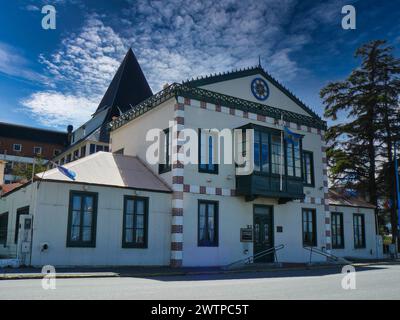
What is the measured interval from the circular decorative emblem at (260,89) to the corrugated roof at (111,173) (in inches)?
271

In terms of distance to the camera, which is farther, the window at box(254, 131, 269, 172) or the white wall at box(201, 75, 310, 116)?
the white wall at box(201, 75, 310, 116)

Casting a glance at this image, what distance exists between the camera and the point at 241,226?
70.8 ft

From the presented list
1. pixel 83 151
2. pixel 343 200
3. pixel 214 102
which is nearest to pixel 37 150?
pixel 83 151

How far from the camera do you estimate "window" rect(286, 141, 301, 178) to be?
23.0 metres

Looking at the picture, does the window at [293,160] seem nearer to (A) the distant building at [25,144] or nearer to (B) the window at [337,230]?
(B) the window at [337,230]

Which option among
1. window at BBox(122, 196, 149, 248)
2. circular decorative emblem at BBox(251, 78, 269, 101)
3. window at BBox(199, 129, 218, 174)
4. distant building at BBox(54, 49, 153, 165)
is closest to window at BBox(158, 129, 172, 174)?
window at BBox(199, 129, 218, 174)

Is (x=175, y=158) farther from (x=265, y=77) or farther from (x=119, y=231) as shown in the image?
(x=265, y=77)

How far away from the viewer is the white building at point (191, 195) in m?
17.6

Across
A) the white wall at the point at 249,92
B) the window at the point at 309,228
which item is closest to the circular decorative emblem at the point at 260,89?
the white wall at the point at 249,92

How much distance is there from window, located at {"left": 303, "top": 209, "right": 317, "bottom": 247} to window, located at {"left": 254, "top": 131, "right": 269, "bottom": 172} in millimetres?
4508

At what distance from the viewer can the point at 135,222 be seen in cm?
1908

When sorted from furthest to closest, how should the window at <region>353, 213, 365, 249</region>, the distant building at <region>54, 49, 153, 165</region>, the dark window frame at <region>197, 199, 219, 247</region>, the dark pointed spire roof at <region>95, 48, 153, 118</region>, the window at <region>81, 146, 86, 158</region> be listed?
1. the dark pointed spire roof at <region>95, 48, 153, 118</region>
2. the window at <region>81, 146, 86, 158</region>
3. the distant building at <region>54, 49, 153, 165</region>
4. the window at <region>353, 213, 365, 249</region>
5. the dark window frame at <region>197, 199, 219, 247</region>

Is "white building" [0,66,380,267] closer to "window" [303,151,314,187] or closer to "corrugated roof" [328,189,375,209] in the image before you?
"window" [303,151,314,187]
